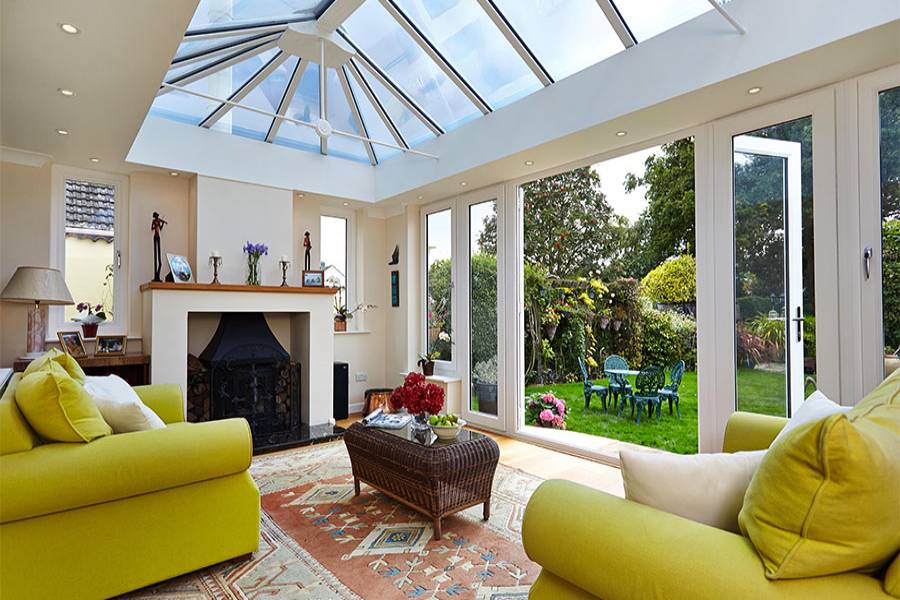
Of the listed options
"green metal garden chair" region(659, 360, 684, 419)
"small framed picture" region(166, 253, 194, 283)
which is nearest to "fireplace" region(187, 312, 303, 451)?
"small framed picture" region(166, 253, 194, 283)

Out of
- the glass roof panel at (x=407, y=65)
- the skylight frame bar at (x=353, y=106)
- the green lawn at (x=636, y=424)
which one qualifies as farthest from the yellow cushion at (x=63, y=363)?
the green lawn at (x=636, y=424)

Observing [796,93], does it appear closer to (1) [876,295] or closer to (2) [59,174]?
(1) [876,295]

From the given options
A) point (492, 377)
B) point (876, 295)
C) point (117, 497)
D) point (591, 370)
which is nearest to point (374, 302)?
point (492, 377)

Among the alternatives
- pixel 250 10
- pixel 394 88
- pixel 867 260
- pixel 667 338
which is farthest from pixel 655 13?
pixel 667 338

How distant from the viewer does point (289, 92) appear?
4.23 m

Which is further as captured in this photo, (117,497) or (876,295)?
(876,295)

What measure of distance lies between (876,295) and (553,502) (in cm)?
238

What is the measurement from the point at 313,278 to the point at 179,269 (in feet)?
4.07

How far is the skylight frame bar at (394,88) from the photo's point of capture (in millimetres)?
3942

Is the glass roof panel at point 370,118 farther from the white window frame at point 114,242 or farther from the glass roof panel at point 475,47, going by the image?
the white window frame at point 114,242

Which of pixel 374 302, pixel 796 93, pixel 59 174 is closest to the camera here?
pixel 796 93

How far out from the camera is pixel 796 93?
9.32ft

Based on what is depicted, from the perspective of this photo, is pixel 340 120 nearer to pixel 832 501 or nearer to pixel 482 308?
pixel 482 308

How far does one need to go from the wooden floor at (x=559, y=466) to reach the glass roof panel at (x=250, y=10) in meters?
3.63
